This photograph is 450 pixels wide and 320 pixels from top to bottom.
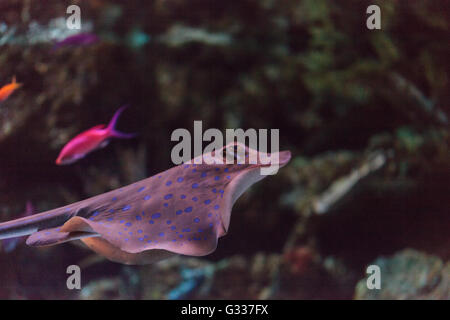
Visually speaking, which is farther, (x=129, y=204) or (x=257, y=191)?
(x=257, y=191)

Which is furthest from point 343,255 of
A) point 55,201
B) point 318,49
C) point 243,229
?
point 55,201

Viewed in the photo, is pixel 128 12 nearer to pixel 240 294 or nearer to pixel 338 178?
pixel 338 178

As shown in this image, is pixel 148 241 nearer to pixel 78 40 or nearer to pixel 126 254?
pixel 126 254

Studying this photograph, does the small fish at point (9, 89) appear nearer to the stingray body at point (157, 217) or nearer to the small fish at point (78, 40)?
the small fish at point (78, 40)

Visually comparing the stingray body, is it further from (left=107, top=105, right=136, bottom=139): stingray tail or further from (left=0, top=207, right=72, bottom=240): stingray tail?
(left=107, top=105, right=136, bottom=139): stingray tail

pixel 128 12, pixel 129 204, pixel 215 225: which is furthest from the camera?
pixel 128 12

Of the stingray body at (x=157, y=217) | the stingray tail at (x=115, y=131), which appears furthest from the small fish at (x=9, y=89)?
the stingray body at (x=157, y=217)

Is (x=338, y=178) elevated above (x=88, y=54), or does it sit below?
below
